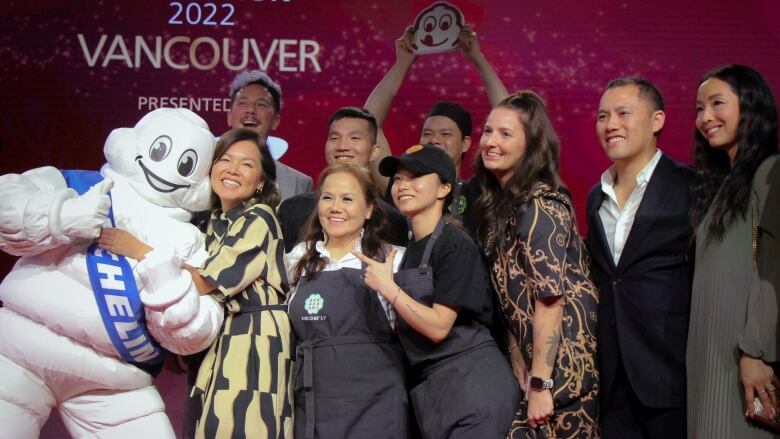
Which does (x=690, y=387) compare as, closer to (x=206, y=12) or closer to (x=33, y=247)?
(x=33, y=247)

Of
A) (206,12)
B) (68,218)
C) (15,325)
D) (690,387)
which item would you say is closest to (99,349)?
(15,325)

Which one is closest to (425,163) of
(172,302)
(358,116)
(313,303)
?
(313,303)

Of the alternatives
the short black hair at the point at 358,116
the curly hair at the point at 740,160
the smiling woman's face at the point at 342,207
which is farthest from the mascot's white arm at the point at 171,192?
the curly hair at the point at 740,160

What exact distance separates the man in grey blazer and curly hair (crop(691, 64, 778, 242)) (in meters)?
2.16

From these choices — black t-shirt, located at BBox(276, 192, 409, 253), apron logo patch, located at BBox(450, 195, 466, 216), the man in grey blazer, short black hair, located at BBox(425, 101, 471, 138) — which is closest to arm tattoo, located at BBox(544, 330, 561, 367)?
black t-shirt, located at BBox(276, 192, 409, 253)

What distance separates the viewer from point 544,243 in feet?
8.75

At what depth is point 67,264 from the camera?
2.81 meters

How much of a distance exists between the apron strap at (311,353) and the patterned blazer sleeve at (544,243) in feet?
1.87

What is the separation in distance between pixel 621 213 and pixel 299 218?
1.32 meters

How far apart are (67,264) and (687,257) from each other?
7.00 feet

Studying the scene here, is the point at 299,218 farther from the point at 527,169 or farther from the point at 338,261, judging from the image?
the point at 527,169

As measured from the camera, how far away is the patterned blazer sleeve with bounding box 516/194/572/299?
2641 millimetres

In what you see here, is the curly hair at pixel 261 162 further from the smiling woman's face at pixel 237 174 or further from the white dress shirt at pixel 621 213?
the white dress shirt at pixel 621 213

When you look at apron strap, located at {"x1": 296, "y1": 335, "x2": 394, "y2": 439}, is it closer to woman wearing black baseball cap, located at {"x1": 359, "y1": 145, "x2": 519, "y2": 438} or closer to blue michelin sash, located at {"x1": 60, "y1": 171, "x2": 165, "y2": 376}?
A: woman wearing black baseball cap, located at {"x1": 359, "y1": 145, "x2": 519, "y2": 438}
